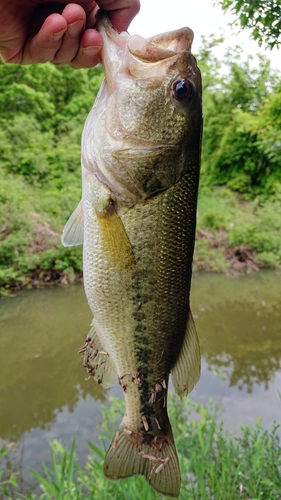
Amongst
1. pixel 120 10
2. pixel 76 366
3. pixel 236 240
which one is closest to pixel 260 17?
pixel 120 10

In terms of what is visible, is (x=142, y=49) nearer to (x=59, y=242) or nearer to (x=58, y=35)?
(x=58, y=35)

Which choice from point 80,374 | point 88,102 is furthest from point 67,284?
point 88,102

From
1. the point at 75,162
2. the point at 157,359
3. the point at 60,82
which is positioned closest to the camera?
the point at 157,359

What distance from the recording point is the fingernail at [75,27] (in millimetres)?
1510

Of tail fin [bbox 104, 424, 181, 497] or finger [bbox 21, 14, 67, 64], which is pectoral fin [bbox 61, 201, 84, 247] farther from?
tail fin [bbox 104, 424, 181, 497]

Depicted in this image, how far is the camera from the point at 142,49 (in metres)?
1.39

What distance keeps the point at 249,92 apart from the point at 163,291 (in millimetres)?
21567

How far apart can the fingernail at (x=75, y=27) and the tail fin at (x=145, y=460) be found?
155 centimetres

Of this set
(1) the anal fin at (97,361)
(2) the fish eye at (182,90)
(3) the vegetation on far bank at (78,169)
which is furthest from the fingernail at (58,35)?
(3) the vegetation on far bank at (78,169)

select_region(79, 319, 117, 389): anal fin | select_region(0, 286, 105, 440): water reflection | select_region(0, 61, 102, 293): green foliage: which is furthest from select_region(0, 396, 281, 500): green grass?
select_region(0, 61, 102, 293): green foliage

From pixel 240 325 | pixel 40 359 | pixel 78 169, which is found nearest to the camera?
Answer: pixel 40 359

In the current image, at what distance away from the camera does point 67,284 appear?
10.5m

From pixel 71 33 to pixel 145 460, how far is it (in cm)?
166

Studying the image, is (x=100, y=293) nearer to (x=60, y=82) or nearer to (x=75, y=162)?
(x=75, y=162)
